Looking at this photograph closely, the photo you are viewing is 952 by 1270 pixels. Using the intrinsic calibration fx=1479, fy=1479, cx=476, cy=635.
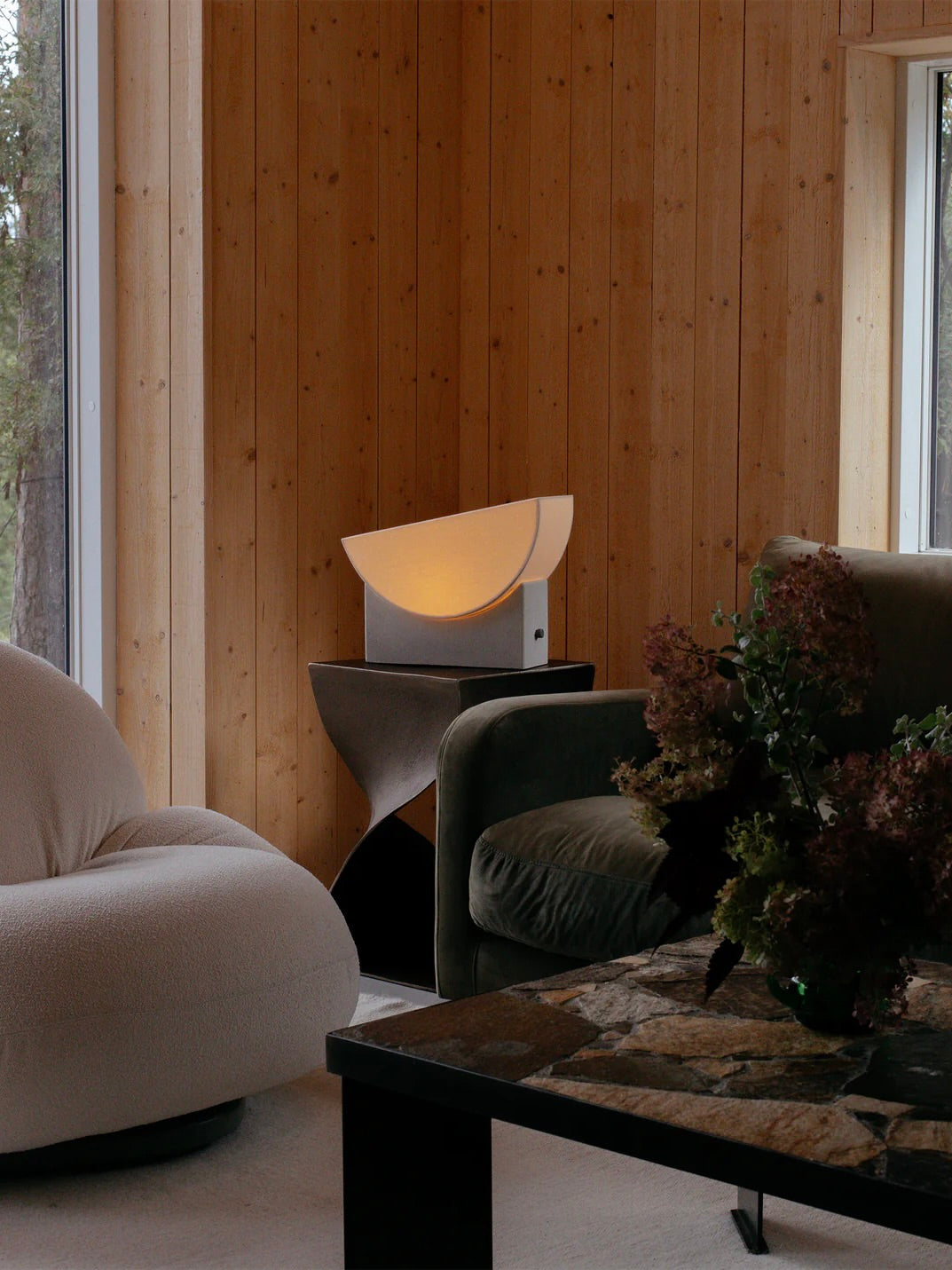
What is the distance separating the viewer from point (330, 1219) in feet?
6.19

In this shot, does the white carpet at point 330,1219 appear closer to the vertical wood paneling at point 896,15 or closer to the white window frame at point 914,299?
the white window frame at point 914,299

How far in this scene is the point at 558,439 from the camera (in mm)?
3713

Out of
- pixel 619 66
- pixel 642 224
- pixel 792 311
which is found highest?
pixel 619 66

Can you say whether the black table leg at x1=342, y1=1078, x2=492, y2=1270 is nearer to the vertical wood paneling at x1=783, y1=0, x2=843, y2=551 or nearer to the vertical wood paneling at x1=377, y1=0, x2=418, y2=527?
the vertical wood paneling at x1=783, y1=0, x2=843, y2=551

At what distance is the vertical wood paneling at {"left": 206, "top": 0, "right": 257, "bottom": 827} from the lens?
3.21m

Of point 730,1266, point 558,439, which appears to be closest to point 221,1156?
point 730,1266

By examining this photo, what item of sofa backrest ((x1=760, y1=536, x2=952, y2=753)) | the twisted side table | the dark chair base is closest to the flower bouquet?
the dark chair base

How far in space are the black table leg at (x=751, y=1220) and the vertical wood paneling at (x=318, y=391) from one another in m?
1.79

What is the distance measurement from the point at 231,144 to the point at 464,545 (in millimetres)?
1046

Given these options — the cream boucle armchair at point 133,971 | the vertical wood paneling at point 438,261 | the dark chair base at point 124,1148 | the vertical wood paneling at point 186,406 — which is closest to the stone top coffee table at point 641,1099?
the cream boucle armchair at point 133,971

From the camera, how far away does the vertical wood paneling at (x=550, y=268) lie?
3.65m

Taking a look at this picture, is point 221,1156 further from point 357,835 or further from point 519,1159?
point 357,835

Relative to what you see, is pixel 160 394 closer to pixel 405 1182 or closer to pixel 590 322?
pixel 590 322

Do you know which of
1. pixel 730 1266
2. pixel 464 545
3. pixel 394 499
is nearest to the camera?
pixel 730 1266
